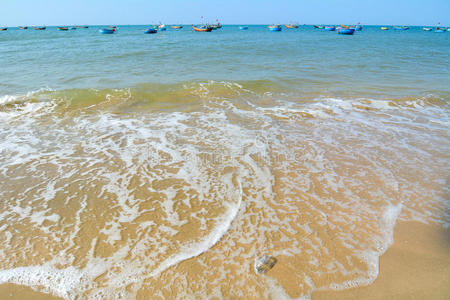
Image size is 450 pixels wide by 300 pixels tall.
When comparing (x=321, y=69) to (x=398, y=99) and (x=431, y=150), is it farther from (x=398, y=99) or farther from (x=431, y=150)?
(x=431, y=150)

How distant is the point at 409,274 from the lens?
2.84 meters

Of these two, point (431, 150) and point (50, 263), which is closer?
point (50, 263)

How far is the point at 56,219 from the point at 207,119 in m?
5.31

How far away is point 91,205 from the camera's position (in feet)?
13.4

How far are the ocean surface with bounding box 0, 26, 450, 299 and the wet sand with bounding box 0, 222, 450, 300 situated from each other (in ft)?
0.37

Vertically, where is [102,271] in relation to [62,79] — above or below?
below

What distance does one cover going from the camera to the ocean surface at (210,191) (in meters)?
2.89

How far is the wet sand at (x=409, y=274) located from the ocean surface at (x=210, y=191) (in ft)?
0.37

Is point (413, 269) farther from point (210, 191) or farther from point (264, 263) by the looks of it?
point (210, 191)

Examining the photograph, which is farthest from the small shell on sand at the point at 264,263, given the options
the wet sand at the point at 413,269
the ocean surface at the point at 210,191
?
the wet sand at the point at 413,269

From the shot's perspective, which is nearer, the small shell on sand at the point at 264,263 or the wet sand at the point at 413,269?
the wet sand at the point at 413,269

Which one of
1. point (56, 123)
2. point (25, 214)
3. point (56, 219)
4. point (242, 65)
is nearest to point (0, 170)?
point (25, 214)

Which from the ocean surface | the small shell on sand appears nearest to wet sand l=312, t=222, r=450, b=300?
the ocean surface

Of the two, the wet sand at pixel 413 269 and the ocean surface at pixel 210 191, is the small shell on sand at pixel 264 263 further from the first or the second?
the wet sand at pixel 413 269
